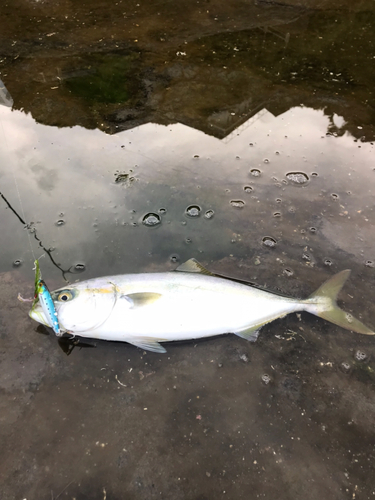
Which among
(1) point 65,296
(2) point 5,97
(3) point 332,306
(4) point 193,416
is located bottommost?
(4) point 193,416

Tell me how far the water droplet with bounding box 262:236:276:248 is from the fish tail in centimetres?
69

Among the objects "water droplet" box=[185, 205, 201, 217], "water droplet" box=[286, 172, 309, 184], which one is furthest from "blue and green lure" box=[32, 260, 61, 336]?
"water droplet" box=[286, 172, 309, 184]

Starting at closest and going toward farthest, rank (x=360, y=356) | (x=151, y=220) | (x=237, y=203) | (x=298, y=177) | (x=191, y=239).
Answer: (x=360, y=356) → (x=191, y=239) → (x=151, y=220) → (x=237, y=203) → (x=298, y=177)

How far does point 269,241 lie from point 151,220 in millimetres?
1220

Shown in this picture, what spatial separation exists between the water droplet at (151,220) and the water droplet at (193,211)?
1.06ft

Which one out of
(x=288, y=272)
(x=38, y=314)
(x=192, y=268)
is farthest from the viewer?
(x=288, y=272)

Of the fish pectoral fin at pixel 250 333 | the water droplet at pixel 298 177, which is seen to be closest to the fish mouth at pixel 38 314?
the fish pectoral fin at pixel 250 333

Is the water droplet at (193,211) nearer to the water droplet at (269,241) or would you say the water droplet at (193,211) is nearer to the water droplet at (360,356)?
the water droplet at (269,241)

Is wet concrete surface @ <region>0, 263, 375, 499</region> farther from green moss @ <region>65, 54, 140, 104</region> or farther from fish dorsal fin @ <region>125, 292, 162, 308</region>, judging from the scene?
green moss @ <region>65, 54, 140, 104</region>

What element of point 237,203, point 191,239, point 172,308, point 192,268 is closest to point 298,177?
point 237,203

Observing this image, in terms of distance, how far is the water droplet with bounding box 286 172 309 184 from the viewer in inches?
148

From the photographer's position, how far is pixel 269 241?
126 inches

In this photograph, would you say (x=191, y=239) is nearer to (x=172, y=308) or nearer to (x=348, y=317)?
(x=172, y=308)

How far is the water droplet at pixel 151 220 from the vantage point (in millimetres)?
3301
